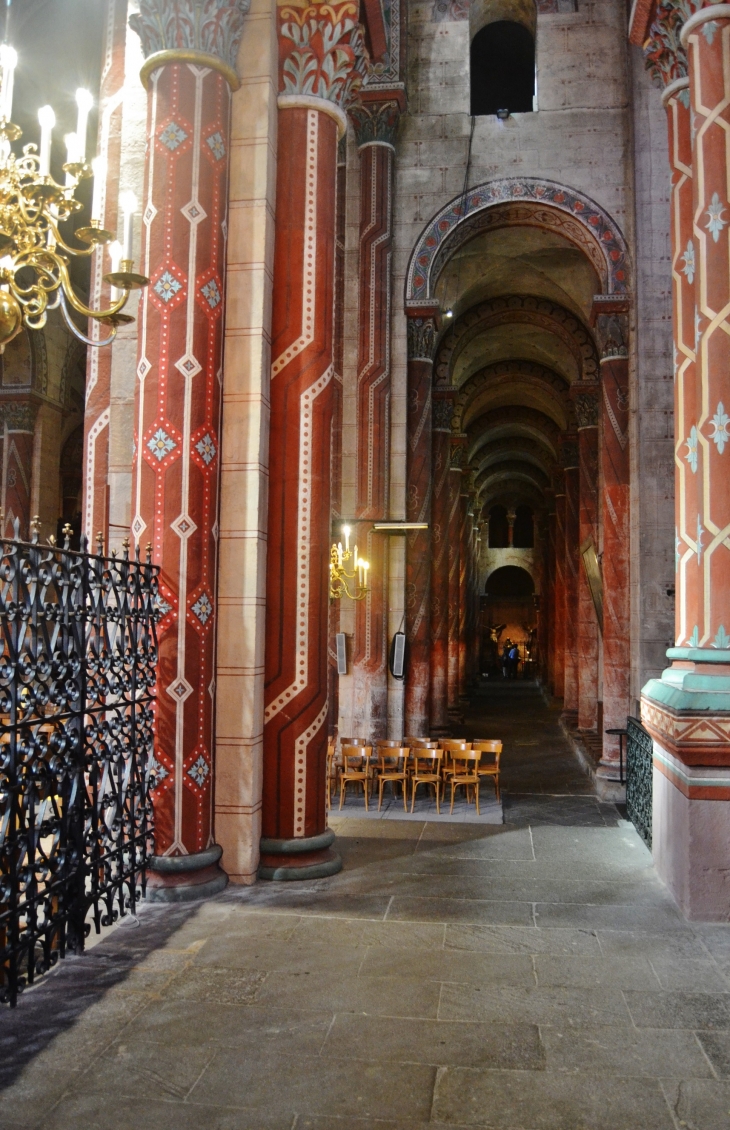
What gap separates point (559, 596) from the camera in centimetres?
2152

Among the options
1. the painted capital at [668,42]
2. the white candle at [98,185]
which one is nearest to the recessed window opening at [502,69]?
the painted capital at [668,42]

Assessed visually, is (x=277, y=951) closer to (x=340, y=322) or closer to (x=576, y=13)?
(x=340, y=322)

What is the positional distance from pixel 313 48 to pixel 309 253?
145 cm

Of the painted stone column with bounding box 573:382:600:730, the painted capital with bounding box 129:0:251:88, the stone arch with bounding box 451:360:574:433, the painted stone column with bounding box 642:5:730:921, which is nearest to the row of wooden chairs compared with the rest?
the painted stone column with bounding box 642:5:730:921

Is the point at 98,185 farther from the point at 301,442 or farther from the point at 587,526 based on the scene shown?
the point at 587,526

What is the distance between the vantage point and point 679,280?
21.7 ft

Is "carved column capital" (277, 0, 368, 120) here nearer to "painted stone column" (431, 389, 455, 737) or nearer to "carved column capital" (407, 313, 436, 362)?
"carved column capital" (407, 313, 436, 362)

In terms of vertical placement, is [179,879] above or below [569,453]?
below

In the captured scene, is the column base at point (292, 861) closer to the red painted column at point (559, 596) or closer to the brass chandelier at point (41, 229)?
the brass chandelier at point (41, 229)

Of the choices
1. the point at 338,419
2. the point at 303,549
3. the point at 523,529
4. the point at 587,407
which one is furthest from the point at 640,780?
the point at 523,529

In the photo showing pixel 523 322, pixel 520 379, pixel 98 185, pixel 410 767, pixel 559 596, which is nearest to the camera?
pixel 98 185

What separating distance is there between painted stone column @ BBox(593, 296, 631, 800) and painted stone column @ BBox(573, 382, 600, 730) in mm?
3450

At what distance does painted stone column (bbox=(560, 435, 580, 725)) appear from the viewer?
18.1 metres

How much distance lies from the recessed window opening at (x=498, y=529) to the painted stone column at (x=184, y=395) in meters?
32.0
